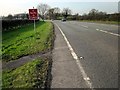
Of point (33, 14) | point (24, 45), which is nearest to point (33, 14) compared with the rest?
point (33, 14)

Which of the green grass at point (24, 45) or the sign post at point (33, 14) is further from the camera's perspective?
the sign post at point (33, 14)

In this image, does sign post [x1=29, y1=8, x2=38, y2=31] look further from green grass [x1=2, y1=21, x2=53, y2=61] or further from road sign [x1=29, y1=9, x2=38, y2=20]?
green grass [x1=2, y1=21, x2=53, y2=61]

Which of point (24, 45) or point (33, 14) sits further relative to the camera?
point (33, 14)

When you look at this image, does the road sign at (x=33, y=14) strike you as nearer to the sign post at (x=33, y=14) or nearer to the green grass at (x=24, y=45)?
the sign post at (x=33, y=14)

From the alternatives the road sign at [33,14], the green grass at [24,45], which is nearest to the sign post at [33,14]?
the road sign at [33,14]

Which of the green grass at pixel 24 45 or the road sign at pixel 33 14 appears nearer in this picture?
the green grass at pixel 24 45

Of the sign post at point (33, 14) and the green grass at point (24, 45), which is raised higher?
the sign post at point (33, 14)

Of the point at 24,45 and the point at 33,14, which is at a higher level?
the point at 33,14

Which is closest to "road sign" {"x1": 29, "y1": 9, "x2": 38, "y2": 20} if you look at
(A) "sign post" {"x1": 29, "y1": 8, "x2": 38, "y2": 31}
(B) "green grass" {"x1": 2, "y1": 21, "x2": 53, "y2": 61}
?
(A) "sign post" {"x1": 29, "y1": 8, "x2": 38, "y2": 31}

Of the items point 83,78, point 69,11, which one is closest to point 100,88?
point 83,78

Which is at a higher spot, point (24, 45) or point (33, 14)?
point (33, 14)

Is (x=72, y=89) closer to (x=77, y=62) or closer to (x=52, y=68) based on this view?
(x=52, y=68)

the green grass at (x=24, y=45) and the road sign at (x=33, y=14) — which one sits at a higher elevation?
the road sign at (x=33, y=14)

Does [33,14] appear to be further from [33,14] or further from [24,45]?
[24,45]
